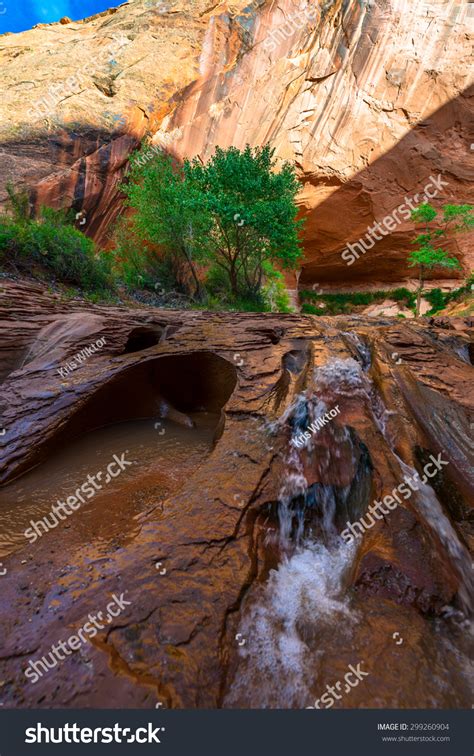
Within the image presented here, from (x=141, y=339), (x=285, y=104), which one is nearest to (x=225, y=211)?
(x=141, y=339)

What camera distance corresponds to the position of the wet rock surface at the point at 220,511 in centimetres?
179

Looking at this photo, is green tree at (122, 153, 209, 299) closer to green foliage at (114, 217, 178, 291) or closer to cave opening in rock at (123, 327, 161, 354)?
green foliage at (114, 217, 178, 291)

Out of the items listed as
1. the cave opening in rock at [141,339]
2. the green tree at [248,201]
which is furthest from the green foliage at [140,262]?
the cave opening in rock at [141,339]

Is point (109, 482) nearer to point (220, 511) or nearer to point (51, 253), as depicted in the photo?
point (220, 511)

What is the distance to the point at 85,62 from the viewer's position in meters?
21.7

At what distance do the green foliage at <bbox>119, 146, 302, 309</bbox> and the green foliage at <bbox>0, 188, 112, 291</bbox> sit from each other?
509 cm

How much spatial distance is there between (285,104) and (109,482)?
26.2 metres

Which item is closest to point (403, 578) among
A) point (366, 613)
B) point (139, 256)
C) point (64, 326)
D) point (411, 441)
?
point (366, 613)

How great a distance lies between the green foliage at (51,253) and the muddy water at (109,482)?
6191mm

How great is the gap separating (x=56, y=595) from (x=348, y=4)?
3191 centimetres

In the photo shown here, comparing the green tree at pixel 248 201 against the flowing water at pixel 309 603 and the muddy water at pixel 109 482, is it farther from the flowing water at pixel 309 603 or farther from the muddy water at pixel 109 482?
the flowing water at pixel 309 603

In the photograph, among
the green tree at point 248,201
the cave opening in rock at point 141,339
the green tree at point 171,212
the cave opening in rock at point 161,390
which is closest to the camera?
the cave opening in rock at point 161,390

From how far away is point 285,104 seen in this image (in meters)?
20.6

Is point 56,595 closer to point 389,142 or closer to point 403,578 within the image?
point 403,578
